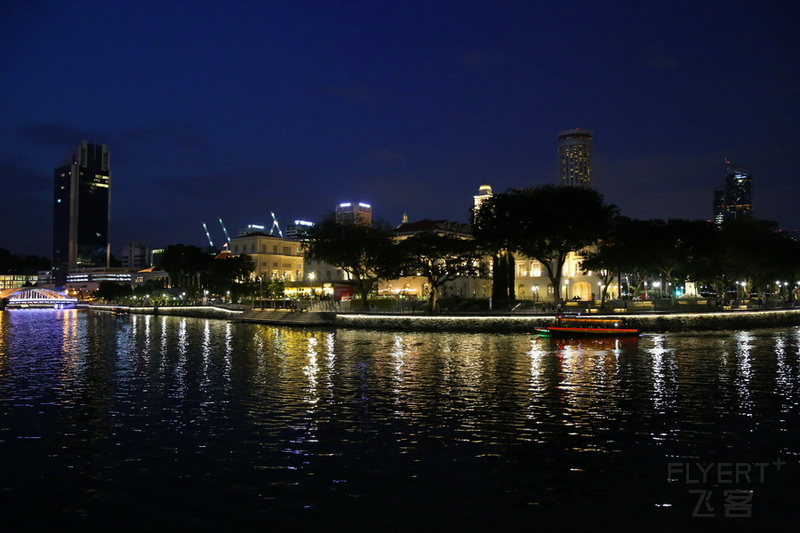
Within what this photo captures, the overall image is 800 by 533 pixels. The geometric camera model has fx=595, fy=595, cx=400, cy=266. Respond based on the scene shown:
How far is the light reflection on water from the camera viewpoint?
39.3 ft

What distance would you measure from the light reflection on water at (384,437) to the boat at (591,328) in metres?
15.0

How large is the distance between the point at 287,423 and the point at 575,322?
124ft

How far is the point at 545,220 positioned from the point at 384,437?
50.0 m

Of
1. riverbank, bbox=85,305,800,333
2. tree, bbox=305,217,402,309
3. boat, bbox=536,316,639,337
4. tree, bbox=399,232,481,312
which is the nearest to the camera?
boat, bbox=536,316,639,337

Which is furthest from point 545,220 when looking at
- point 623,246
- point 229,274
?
point 229,274

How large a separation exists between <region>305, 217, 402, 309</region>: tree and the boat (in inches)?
1238

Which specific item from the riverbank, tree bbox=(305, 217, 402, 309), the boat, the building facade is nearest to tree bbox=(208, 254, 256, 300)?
the building facade

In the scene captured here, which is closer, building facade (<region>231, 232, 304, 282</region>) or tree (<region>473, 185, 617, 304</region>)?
tree (<region>473, 185, 617, 304</region>)

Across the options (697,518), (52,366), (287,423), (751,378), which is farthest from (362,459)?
(52,366)

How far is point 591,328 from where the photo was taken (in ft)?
169

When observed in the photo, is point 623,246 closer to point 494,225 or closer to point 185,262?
point 494,225

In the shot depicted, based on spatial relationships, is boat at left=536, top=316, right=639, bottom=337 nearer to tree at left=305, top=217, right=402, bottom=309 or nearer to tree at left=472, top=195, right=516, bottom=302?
tree at left=472, top=195, right=516, bottom=302

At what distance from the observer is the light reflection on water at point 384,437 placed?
39.3 feet

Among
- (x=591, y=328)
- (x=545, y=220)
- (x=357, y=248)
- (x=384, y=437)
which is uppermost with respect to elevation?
(x=545, y=220)
